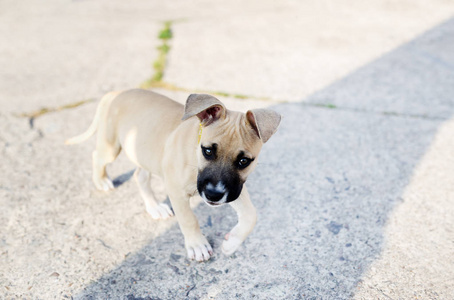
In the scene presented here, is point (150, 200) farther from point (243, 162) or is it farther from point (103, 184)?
point (243, 162)

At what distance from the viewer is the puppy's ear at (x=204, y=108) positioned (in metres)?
2.60

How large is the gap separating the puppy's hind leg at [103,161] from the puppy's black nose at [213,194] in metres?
1.52

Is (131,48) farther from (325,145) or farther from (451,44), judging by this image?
(451,44)

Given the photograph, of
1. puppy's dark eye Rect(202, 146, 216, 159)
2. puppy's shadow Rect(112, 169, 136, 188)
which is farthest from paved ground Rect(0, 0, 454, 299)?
puppy's dark eye Rect(202, 146, 216, 159)

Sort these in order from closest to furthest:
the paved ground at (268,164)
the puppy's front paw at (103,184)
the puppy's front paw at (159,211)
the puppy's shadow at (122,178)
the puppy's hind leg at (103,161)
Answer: the paved ground at (268,164)
the puppy's front paw at (159,211)
the puppy's hind leg at (103,161)
the puppy's front paw at (103,184)
the puppy's shadow at (122,178)

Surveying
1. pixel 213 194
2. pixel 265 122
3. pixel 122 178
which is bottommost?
pixel 122 178

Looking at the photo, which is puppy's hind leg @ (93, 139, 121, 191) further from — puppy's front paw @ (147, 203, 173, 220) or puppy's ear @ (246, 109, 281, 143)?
puppy's ear @ (246, 109, 281, 143)

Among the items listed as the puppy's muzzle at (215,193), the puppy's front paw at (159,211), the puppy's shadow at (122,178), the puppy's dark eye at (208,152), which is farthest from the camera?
the puppy's shadow at (122,178)

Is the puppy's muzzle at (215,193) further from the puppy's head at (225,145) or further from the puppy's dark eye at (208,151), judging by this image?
the puppy's dark eye at (208,151)

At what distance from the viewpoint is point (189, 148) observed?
2.97m

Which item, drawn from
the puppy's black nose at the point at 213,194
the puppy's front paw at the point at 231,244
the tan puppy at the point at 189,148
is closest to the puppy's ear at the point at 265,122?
the tan puppy at the point at 189,148

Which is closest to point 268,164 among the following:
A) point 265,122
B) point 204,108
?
point 265,122

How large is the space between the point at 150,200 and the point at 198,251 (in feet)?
2.63

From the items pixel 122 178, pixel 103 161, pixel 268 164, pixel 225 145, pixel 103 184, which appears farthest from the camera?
pixel 268 164
